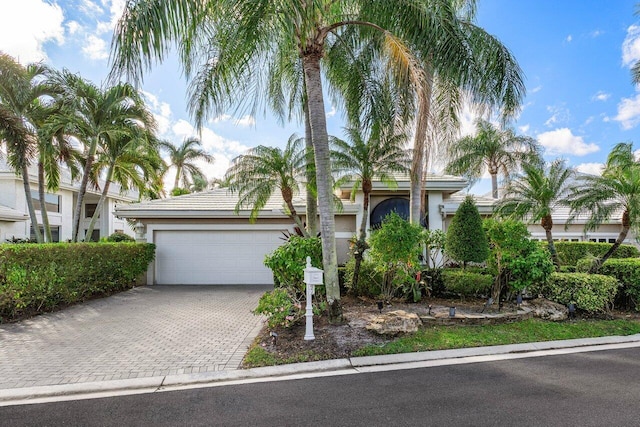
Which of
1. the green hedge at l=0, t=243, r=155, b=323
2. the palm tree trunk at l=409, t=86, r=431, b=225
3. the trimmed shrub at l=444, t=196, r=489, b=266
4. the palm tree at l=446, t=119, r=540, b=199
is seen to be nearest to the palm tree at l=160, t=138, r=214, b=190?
the green hedge at l=0, t=243, r=155, b=323

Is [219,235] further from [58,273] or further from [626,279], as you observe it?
[626,279]

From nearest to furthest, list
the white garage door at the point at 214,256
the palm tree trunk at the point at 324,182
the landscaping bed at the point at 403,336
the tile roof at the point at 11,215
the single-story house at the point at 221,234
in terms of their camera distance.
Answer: the landscaping bed at the point at 403,336
the palm tree trunk at the point at 324,182
the single-story house at the point at 221,234
the white garage door at the point at 214,256
the tile roof at the point at 11,215

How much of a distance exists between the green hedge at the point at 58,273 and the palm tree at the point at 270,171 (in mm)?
4933

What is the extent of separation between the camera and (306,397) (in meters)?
4.09

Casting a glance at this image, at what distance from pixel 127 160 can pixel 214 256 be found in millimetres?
5553

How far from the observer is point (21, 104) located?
450 inches

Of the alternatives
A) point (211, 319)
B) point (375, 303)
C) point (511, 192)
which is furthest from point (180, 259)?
point (511, 192)

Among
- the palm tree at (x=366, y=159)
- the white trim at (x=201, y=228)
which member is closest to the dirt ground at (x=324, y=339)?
the palm tree at (x=366, y=159)

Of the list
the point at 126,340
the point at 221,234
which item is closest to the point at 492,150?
the point at 221,234

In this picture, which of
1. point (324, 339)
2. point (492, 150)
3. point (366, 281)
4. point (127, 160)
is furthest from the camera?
Answer: point (492, 150)

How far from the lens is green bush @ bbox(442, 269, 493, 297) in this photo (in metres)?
8.10

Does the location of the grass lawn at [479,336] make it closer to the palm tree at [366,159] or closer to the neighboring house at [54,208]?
the palm tree at [366,159]

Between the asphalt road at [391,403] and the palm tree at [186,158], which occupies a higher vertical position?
the palm tree at [186,158]

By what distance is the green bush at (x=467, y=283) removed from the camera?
8.10 meters
